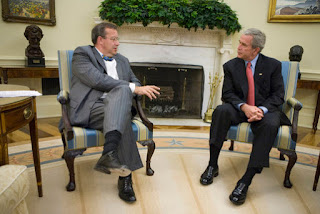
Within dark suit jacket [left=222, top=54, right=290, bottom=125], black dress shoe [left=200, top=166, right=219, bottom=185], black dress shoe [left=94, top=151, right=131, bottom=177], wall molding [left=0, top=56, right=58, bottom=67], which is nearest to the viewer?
black dress shoe [left=94, top=151, right=131, bottom=177]

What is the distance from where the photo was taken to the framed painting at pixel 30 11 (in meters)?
3.40

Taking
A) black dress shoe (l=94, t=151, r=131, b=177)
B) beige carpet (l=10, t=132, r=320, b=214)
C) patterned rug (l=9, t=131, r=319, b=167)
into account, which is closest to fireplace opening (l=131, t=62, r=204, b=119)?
patterned rug (l=9, t=131, r=319, b=167)

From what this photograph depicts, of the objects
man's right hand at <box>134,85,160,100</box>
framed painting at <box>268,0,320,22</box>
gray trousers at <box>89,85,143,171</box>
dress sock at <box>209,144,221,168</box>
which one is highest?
framed painting at <box>268,0,320,22</box>

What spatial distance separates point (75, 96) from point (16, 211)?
1030mm

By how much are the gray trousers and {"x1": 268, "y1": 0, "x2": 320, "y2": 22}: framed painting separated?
309 cm

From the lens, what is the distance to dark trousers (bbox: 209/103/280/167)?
189cm

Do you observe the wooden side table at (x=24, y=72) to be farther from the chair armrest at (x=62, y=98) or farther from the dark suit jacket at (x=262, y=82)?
the dark suit jacket at (x=262, y=82)

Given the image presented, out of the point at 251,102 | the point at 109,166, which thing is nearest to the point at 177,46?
the point at 251,102

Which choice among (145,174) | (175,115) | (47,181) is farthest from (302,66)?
(47,181)

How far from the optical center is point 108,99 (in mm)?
1847

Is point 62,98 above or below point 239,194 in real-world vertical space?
above

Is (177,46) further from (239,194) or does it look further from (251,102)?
(239,194)

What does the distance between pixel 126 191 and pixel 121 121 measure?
1.63ft

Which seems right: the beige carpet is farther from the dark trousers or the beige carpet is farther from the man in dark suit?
the dark trousers
